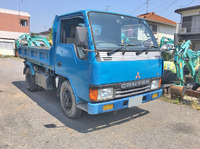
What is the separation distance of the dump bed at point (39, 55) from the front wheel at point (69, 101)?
86cm

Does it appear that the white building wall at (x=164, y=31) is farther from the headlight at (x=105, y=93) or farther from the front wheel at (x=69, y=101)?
the headlight at (x=105, y=93)

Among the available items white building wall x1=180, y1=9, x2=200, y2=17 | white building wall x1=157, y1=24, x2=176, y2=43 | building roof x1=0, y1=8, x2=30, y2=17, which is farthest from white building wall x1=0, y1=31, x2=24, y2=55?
white building wall x1=180, y1=9, x2=200, y2=17

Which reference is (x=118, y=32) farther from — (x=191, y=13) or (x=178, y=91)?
(x=191, y=13)

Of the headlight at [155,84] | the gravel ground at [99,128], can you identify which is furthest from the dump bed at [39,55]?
the headlight at [155,84]

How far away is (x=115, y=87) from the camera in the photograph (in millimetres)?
3367

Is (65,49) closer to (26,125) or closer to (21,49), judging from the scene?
(26,125)

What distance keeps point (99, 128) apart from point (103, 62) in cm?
148

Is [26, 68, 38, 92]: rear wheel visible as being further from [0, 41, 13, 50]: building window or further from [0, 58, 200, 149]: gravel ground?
[0, 41, 13, 50]: building window

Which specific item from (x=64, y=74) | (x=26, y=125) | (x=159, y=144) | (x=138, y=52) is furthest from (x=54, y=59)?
(x=159, y=144)

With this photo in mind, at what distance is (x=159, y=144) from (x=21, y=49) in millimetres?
6414

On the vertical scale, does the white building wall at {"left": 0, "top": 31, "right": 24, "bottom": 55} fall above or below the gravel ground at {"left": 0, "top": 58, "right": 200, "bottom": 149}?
above

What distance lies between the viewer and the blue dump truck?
3193 mm

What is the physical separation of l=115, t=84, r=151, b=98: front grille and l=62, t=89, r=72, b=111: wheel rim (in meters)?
1.18

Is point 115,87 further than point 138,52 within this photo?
No
